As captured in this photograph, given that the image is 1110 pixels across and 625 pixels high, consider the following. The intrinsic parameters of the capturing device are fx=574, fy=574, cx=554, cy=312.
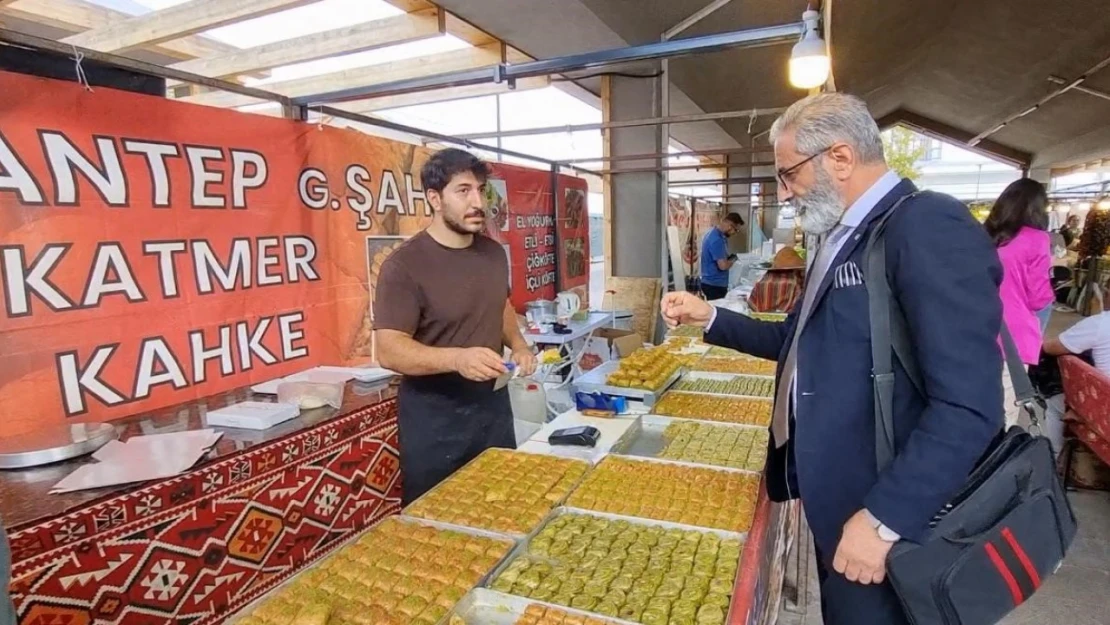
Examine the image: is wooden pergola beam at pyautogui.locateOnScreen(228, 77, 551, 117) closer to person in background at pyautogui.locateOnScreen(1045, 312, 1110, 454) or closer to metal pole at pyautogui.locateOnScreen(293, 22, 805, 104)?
metal pole at pyautogui.locateOnScreen(293, 22, 805, 104)

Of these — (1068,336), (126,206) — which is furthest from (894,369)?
(1068,336)

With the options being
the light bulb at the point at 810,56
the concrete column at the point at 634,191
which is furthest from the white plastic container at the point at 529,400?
the concrete column at the point at 634,191

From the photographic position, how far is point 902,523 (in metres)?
1.25

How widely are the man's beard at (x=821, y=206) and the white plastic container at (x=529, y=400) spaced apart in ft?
10.1

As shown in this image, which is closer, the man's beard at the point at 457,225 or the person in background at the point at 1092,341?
the man's beard at the point at 457,225

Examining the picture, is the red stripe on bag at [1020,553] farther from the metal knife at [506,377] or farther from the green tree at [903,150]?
the green tree at [903,150]

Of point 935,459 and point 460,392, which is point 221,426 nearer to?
point 460,392

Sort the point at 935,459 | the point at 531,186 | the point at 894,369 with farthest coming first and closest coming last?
the point at 531,186 < the point at 894,369 < the point at 935,459

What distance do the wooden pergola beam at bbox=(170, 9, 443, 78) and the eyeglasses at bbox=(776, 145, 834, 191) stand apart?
357 centimetres

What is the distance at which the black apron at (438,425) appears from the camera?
239cm

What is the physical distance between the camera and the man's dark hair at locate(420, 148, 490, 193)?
7.61 ft

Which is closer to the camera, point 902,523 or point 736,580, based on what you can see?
point 902,523

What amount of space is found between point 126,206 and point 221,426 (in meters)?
1.02

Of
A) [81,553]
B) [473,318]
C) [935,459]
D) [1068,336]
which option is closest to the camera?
[935,459]
